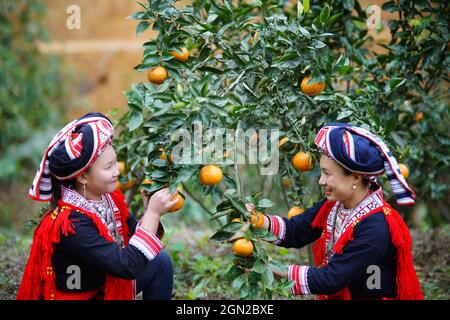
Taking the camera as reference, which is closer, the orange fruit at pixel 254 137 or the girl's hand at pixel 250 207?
the girl's hand at pixel 250 207

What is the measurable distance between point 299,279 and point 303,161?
0.48 meters

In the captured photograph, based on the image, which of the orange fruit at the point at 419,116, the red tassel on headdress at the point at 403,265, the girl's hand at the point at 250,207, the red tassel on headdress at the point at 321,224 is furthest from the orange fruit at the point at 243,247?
the orange fruit at the point at 419,116

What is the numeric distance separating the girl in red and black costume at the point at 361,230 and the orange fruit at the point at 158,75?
2.18 feet

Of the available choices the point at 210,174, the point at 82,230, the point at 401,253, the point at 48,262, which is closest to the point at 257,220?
the point at 210,174

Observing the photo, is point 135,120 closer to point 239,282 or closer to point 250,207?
point 250,207

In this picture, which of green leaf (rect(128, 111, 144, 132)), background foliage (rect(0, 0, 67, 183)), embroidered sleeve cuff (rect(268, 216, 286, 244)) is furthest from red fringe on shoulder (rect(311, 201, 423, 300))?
background foliage (rect(0, 0, 67, 183))

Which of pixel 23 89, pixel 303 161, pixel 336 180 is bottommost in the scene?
pixel 336 180

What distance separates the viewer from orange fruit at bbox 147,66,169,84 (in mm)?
2379

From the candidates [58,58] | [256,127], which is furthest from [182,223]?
[58,58]

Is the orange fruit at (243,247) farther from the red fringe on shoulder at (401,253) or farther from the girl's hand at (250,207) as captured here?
the red fringe on shoulder at (401,253)

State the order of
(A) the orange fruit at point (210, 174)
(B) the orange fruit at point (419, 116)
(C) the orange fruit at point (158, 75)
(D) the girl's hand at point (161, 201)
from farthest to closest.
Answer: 1. (B) the orange fruit at point (419, 116)
2. (C) the orange fruit at point (158, 75)
3. (D) the girl's hand at point (161, 201)
4. (A) the orange fruit at point (210, 174)

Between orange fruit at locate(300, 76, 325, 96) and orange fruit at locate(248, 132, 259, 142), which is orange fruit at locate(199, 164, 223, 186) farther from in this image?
orange fruit at locate(248, 132, 259, 142)

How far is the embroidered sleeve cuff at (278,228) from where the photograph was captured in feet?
8.14

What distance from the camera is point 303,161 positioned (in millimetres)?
2428
